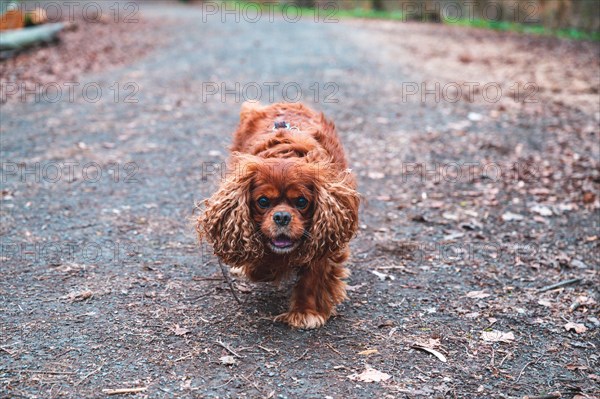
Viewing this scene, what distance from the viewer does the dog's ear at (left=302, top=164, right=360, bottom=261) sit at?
3.91 meters

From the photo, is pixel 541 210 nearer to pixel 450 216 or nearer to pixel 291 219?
pixel 450 216

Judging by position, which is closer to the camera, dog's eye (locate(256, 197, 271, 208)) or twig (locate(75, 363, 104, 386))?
twig (locate(75, 363, 104, 386))

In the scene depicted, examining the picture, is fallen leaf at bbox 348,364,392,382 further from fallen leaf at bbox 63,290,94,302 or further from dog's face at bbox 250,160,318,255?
fallen leaf at bbox 63,290,94,302

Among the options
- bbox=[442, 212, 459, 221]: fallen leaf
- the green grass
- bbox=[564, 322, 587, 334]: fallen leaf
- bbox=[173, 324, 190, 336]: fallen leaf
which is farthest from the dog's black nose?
the green grass

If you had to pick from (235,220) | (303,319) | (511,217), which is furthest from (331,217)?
(511,217)

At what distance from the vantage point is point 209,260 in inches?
201

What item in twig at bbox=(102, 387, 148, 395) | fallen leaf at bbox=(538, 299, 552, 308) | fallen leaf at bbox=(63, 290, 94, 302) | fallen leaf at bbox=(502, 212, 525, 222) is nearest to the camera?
twig at bbox=(102, 387, 148, 395)

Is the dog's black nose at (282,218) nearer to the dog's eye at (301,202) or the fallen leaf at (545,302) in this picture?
the dog's eye at (301,202)

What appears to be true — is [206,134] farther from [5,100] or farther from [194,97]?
[5,100]

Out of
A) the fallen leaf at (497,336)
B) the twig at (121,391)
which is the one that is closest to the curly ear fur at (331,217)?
the fallen leaf at (497,336)

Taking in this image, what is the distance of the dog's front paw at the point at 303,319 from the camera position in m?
4.18

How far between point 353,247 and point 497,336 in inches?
64.7

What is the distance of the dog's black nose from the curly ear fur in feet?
0.71

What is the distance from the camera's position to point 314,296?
4.27 metres
